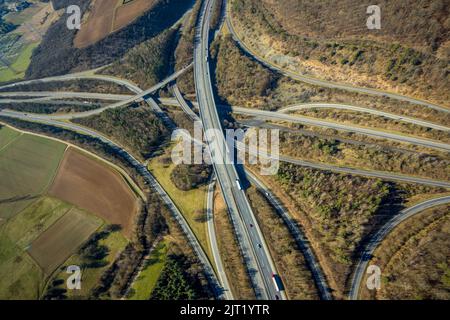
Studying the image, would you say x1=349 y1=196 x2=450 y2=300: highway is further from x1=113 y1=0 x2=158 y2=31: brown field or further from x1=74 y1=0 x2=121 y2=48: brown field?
x1=74 y1=0 x2=121 y2=48: brown field

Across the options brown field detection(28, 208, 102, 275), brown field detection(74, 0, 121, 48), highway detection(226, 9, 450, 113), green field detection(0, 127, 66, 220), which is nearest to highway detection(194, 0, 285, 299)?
highway detection(226, 9, 450, 113)

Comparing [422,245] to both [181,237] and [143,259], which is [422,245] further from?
[143,259]

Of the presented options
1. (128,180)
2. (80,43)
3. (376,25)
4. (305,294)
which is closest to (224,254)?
(305,294)

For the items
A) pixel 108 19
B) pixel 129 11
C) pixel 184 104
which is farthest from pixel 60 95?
Answer: pixel 184 104

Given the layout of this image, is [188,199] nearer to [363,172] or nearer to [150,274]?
[150,274]

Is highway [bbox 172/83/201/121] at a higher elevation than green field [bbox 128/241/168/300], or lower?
higher
